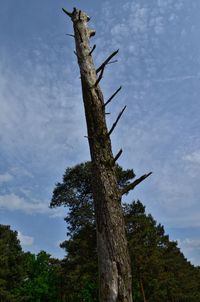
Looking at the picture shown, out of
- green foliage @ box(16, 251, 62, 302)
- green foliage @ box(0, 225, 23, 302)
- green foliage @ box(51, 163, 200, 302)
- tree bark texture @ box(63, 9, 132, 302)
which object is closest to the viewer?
tree bark texture @ box(63, 9, 132, 302)

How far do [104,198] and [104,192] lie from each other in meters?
0.12

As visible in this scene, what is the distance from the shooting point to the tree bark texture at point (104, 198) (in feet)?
20.1

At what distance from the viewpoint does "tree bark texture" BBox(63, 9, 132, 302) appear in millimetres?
6129

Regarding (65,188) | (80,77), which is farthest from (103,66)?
(65,188)

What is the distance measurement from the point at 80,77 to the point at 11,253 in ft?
148

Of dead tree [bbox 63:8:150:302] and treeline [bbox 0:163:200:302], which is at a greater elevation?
treeline [bbox 0:163:200:302]

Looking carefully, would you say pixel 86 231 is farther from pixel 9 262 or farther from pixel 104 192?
pixel 9 262

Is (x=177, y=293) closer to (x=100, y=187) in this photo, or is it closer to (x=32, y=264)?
(x=32, y=264)

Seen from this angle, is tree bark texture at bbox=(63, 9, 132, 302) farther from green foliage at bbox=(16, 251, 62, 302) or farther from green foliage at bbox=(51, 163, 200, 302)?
green foliage at bbox=(16, 251, 62, 302)

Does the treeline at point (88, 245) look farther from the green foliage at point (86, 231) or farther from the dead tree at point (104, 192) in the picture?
the dead tree at point (104, 192)

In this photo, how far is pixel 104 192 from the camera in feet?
22.5

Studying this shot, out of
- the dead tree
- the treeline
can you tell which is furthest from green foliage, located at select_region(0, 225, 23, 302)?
the dead tree

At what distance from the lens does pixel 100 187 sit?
694 centimetres

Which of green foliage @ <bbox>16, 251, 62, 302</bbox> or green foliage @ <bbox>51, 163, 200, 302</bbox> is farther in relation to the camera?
green foliage @ <bbox>16, 251, 62, 302</bbox>
